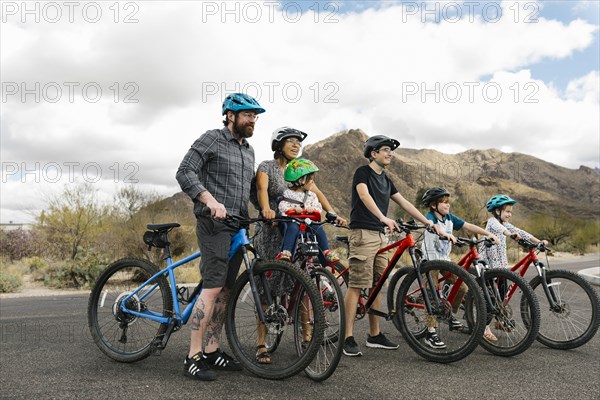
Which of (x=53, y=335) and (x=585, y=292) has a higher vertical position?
(x=585, y=292)

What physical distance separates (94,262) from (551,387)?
12190 millimetres

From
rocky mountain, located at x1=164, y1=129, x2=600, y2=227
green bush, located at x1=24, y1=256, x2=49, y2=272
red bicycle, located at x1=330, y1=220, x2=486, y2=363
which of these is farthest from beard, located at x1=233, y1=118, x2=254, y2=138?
rocky mountain, located at x1=164, y1=129, x2=600, y2=227

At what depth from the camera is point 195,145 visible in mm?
4137

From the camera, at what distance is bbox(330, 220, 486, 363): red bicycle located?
14.7ft

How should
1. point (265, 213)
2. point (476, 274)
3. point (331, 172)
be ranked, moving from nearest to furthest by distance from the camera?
point (265, 213) → point (476, 274) → point (331, 172)

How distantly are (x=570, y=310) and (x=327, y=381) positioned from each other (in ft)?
10.2

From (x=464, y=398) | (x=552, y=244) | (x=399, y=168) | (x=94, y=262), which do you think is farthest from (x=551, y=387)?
(x=399, y=168)

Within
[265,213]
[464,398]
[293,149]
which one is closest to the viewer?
[464,398]

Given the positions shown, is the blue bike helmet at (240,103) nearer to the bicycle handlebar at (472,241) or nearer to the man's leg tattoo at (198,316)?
the man's leg tattoo at (198,316)

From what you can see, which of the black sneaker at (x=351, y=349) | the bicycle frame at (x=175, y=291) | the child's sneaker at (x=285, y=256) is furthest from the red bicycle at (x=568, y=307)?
the bicycle frame at (x=175, y=291)

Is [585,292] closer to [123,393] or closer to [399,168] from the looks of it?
[123,393]

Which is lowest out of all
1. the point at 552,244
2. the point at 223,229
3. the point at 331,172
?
the point at 552,244

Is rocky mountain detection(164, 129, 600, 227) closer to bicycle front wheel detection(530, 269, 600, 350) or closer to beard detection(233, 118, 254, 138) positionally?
bicycle front wheel detection(530, 269, 600, 350)

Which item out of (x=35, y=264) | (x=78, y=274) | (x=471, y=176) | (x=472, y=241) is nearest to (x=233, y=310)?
(x=472, y=241)
